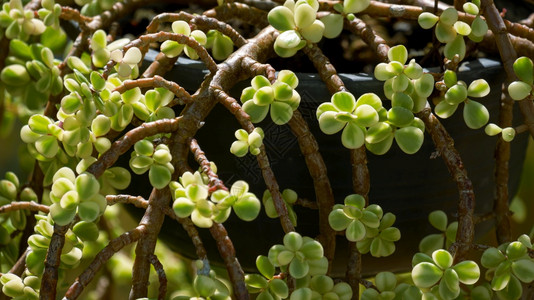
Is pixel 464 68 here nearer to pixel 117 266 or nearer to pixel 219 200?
pixel 219 200

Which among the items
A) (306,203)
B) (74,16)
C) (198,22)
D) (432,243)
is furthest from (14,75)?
(432,243)

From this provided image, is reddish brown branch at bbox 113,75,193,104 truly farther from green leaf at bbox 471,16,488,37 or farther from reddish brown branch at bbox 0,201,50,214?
green leaf at bbox 471,16,488,37

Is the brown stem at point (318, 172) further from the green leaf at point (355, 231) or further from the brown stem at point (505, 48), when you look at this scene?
the brown stem at point (505, 48)

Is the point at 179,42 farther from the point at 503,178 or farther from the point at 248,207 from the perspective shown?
the point at 503,178

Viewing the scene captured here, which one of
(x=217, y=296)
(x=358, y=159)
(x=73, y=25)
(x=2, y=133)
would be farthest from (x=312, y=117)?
(x=2, y=133)

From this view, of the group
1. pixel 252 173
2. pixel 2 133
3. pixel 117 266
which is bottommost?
pixel 117 266

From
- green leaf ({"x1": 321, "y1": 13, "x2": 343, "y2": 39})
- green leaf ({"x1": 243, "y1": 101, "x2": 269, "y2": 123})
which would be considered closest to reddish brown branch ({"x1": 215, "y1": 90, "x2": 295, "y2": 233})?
green leaf ({"x1": 243, "y1": 101, "x2": 269, "y2": 123})
